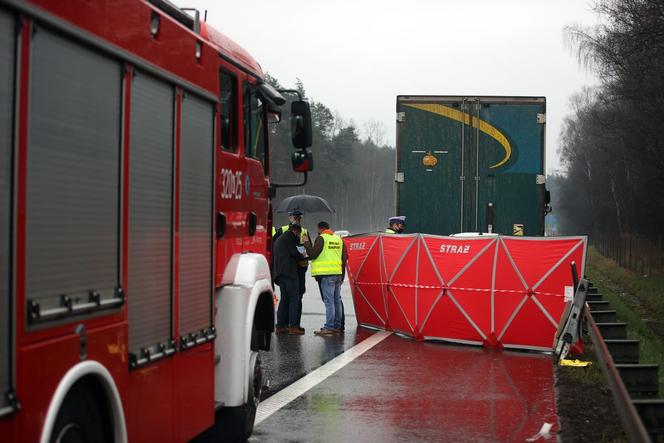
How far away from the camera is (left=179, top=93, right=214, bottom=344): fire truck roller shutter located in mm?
6160

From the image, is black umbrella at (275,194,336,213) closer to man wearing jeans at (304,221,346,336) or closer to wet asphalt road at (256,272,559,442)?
man wearing jeans at (304,221,346,336)

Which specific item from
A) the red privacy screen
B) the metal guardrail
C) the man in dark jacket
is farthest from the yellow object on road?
the man in dark jacket

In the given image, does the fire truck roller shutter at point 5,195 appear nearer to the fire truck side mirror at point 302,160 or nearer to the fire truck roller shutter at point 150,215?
the fire truck roller shutter at point 150,215

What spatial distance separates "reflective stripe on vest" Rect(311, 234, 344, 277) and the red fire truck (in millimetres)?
8169

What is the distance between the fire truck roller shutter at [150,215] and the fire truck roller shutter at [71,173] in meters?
0.27

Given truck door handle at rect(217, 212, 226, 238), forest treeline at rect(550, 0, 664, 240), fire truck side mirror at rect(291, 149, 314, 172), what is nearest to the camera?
truck door handle at rect(217, 212, 226, 238)

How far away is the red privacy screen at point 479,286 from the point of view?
13.9 meters

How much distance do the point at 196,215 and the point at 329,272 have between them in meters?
9.68

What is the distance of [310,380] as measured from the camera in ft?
37.3

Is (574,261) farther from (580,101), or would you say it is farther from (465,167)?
(580,101)

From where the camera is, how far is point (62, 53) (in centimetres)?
437

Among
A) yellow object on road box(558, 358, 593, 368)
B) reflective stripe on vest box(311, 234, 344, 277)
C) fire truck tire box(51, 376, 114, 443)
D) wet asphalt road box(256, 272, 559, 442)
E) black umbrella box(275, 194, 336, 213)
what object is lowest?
wet asphalt road box(256, 272, 559, 442)

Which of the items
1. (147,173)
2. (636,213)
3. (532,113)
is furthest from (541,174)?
(636,213)

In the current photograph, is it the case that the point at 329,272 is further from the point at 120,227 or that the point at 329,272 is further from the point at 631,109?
the point at 631,109
